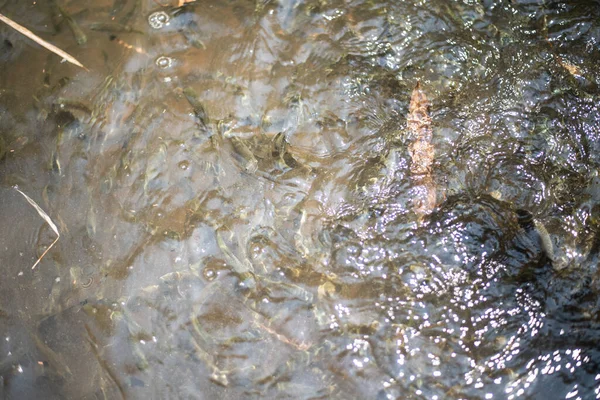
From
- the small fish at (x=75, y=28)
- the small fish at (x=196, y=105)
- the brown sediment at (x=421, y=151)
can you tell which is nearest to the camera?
the brown sediment at (x=421, y=151)

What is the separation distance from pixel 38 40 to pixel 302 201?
2.06 metres

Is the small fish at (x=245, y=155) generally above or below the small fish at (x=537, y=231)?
below

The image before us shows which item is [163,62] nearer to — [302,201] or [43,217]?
[43,217]

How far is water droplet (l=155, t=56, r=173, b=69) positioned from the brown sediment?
1.49 meters

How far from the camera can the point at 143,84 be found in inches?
121

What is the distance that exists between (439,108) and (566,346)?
1.34 meters

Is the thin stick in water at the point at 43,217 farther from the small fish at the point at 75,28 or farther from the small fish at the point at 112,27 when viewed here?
the small fish at the point at 112,27

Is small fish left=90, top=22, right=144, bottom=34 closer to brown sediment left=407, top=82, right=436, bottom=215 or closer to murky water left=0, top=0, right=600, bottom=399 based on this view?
murky water left=0, top=0, right=600, bottom=399

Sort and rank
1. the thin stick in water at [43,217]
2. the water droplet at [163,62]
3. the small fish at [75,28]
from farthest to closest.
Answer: the small fish at [75,28] < the water droplet at [163,62] < the thin stick in water at [43,217]


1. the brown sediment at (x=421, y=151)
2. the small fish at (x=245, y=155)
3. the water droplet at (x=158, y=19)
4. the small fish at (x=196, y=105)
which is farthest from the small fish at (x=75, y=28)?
the brown sediment at (x=421, y=151)

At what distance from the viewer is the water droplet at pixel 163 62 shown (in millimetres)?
3121

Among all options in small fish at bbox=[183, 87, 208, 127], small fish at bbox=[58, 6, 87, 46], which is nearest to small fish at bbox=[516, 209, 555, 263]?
Result: small fish at bbox=[183, 87, 208, 127]

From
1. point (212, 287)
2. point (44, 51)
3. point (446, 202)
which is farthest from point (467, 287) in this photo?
point (44, 51)

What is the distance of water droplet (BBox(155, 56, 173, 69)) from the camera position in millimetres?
3121
